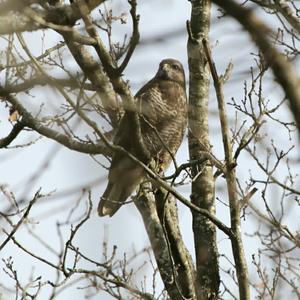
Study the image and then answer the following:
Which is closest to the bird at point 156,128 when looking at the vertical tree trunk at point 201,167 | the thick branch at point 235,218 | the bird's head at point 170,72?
the bird's head at point 170,72

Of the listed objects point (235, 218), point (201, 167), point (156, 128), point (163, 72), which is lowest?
point (235, 218)

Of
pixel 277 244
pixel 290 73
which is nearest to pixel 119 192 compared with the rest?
pixel 277 244

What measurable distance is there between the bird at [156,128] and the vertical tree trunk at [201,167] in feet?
1.16

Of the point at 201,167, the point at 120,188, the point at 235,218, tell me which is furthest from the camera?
the point at 120,188

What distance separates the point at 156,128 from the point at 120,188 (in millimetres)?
715

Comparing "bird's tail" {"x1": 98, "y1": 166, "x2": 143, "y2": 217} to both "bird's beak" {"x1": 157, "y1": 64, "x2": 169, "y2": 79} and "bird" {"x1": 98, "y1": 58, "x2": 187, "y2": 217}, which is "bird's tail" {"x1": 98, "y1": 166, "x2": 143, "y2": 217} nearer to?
"bird" {"x1": 98, "y1": 58, "x2": 187, "y2": 217}

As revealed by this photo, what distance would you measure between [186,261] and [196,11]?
8.43 feet

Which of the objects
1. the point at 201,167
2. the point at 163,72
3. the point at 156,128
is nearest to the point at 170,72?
the point at 163,72

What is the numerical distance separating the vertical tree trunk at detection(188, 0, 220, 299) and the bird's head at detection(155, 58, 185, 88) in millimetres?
833

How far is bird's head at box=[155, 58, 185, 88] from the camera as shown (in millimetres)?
7610

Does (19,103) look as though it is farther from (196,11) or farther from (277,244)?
(196,11)

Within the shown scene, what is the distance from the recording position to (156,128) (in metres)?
6.96

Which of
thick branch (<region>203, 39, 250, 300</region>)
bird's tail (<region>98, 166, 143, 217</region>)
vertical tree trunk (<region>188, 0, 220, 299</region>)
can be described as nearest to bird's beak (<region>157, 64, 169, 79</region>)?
vertical tree trunk (<region>188, 0, 220, 299</region>)

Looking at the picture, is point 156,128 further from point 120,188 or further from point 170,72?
point 170,72
